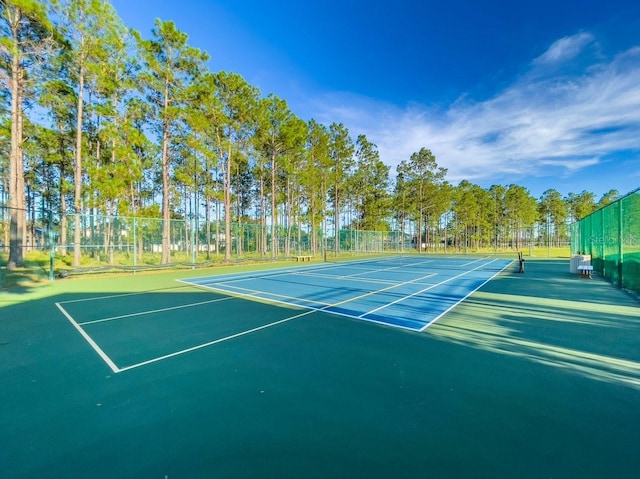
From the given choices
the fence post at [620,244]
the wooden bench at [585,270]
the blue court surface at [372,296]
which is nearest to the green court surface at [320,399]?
the blue court surface at [372,296]

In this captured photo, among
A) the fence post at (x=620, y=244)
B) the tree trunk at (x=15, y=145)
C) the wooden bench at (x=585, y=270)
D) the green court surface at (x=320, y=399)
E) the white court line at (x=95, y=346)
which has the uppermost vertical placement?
the tree trunk at (x=15, y=145)

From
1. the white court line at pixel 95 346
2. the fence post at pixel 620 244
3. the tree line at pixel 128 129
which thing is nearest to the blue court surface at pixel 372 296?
the white court line at pixel 95 346

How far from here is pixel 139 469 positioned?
192cm

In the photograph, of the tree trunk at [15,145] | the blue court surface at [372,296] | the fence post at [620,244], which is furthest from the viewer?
the tree trunk at [15,145]

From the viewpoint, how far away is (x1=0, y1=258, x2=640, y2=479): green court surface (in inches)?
77.4

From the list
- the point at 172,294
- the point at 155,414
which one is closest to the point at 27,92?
the point at 172,294

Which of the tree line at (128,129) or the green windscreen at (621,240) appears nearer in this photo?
the green windscreen at (621,240)

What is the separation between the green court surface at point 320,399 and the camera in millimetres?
1966

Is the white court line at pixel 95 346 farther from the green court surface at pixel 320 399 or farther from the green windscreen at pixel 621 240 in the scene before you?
the green windscreen at pixel 621 240

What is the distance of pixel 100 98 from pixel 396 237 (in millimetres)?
32826

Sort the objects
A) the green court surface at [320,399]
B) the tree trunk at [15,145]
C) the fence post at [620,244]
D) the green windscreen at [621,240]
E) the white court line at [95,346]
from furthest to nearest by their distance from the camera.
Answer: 1. the tree trunk at [15,145]
2. the fence post at [620,244]
3. the green windscreen at [621,240]
4. the white court line at [95,346]
5. the green court surface at [320,399]

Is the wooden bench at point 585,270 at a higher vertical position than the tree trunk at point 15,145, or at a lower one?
lower

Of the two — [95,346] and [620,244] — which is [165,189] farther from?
[620,244]

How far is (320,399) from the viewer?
108 inches
